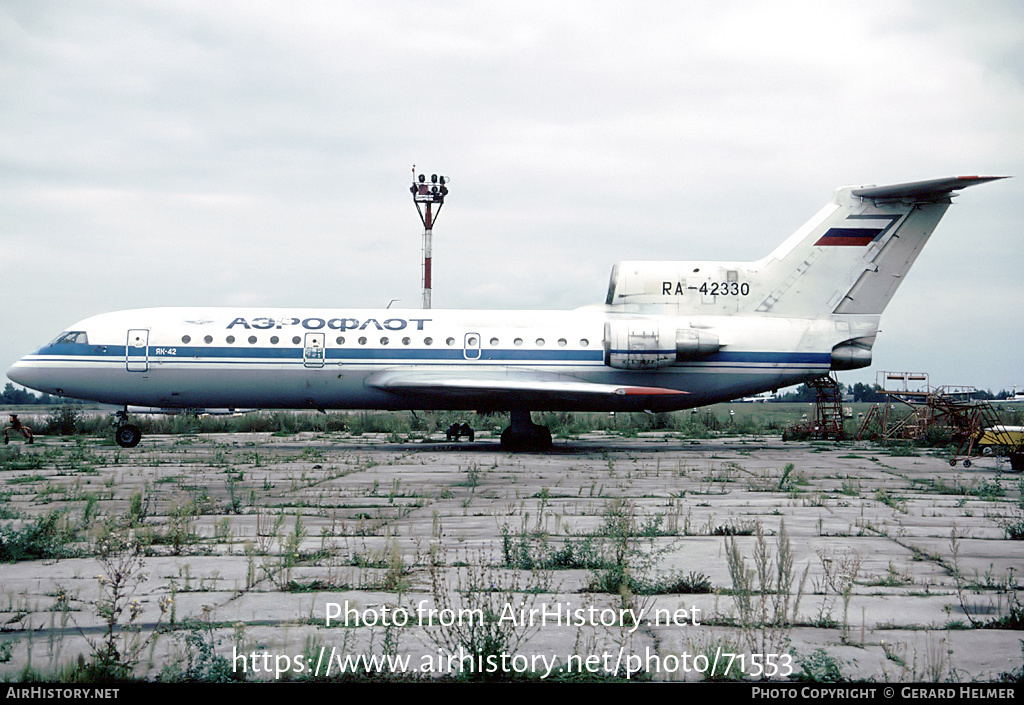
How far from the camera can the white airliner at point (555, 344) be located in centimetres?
2019

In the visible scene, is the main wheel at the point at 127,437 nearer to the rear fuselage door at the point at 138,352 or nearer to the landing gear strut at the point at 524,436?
the rear fuselage door at the point at 138,352

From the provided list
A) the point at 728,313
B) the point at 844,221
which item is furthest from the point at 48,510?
the point at 844,221

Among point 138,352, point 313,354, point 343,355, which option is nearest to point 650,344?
point 343,355

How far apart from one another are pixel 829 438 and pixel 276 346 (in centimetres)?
1904

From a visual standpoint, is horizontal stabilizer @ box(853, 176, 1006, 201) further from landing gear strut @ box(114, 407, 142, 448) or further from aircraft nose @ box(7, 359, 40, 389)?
aircraft nose @ box(7, 359, 40, 389)

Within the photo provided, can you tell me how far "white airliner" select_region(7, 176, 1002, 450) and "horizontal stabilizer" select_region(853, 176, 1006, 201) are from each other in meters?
0.05

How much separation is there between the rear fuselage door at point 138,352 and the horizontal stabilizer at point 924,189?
1948 centimetres

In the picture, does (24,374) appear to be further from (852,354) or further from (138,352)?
(852,354)

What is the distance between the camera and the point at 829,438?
Result: 1080 inches

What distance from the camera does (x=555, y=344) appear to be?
20.7 meters

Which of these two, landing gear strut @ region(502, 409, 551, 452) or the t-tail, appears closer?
landing gear strut @ region(502, 409, 551, 452)

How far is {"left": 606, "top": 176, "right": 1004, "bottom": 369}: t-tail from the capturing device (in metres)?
21.4

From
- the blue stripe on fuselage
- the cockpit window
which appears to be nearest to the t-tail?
the blue stripe on fuselage
